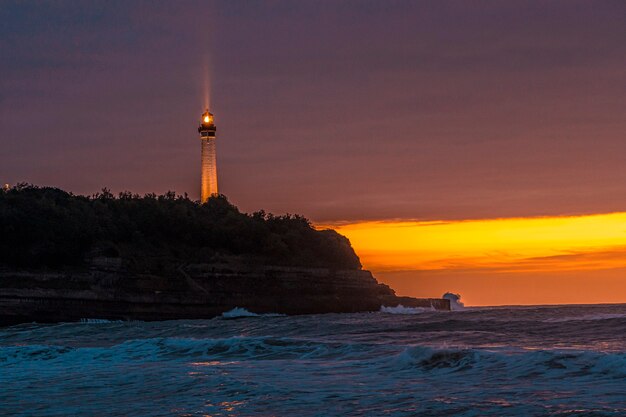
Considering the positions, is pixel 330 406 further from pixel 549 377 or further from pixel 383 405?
pixel 549 377

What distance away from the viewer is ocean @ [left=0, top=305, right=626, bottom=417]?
1798cm

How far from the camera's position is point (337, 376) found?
75.7ft

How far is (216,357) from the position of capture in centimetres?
3053

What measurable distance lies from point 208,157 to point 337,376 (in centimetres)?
8074

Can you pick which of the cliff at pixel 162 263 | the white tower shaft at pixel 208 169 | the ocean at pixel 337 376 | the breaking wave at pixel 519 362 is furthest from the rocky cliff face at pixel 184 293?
the breaking wave at pixel 519 362

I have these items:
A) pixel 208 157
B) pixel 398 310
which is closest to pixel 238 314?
pixel 398 310

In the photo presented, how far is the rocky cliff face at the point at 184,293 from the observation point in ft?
220

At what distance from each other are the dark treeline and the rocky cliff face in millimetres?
2181

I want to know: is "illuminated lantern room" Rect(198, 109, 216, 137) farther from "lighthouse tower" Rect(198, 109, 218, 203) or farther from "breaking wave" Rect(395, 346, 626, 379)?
"breaking wave" Rect(395, 346, 626, 379)

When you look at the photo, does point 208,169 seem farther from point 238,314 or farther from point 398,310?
point 238,314

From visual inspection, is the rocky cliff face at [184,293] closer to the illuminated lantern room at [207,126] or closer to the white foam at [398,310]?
the white foam at [398,310]

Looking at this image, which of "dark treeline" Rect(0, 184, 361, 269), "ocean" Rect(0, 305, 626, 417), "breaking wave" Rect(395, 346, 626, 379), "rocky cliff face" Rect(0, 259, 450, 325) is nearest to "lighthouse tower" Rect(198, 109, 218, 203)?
"dark treeline" Rect(0, 184, 361, 269)

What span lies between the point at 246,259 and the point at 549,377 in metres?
60.9

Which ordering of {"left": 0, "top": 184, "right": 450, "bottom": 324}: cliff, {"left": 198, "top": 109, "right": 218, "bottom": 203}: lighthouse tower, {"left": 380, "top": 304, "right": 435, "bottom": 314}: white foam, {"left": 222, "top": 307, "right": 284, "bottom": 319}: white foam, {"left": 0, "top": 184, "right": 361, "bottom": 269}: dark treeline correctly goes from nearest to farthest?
{"left": 0, "top": 184, "right": 450, "bottom": 324}: cliff → {"left": 222, "top": 307, "right": 284, "bottom": 319}: white foam → {"left": 0, "top": 184, "right": 361, "bottom": 269}: dark treeline → {"left": 380, "top": 304, "right": 435, "bottom": 314}: white foam → {"left": 198, "top": 109, "right": 218, "bottom": 203}: lighthouse tower
